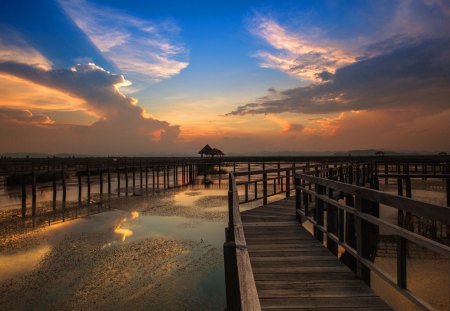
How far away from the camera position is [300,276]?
14.3 ft

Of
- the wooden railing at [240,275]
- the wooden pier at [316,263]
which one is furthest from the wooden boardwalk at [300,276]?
the wooden railing at [240,275]

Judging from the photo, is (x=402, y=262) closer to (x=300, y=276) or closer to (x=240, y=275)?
(x=300, y=276)

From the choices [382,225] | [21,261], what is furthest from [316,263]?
[21,261]

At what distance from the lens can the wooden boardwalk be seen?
361 centimetres

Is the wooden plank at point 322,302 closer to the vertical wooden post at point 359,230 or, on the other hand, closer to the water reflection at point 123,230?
the vertical wooden post at point 359,230

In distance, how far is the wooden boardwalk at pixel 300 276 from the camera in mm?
3613

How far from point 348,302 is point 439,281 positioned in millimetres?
5773

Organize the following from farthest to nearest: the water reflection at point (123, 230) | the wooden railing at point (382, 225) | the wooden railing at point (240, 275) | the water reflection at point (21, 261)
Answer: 1. the water reflection at point (123, 230)
2. the water reflection at point (21, 261)
3. the wooden railing at point (382, 225)
4. the wooden railing at point (240, 275)

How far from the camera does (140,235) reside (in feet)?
38.3

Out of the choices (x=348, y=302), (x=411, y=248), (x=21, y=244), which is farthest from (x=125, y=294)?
(x=411, y=248)

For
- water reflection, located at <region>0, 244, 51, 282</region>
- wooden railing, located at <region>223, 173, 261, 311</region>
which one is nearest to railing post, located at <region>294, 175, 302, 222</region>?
wooden railing, located at <region>223, 173, 261, 311</region>

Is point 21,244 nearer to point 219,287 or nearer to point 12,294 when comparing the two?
point 12,294

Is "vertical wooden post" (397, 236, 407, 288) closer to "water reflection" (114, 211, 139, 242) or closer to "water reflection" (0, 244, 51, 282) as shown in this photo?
"water reflection" (0, 244, 51, 282)

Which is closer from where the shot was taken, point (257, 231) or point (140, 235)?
point (257, 231)
